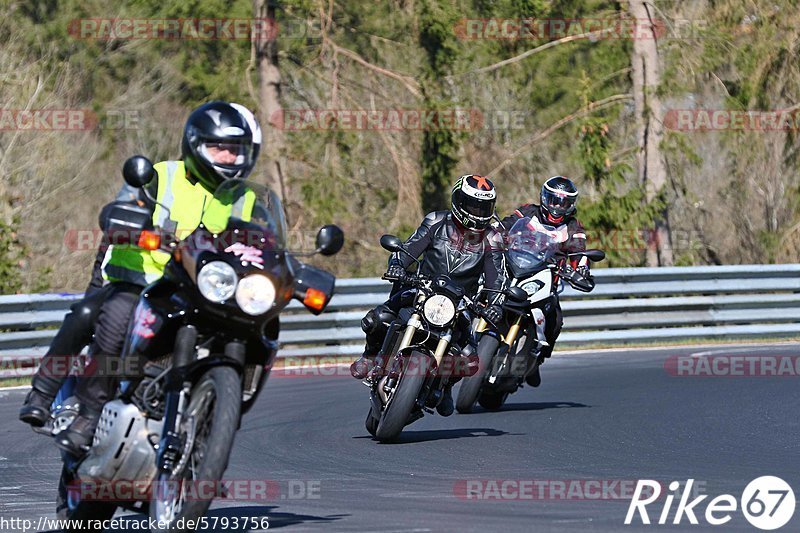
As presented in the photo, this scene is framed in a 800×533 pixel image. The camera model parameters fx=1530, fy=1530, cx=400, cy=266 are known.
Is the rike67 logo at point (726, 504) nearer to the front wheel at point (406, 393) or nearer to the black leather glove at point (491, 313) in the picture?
the front wheel at point (406, 393)

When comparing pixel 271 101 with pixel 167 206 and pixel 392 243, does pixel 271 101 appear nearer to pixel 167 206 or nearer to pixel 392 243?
pixel 392 243

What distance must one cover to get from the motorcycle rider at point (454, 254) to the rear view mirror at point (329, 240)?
176 inches

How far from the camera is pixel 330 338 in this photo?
56.6 feet

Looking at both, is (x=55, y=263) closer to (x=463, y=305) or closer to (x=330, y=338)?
(x=330, y=338)

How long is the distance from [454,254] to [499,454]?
191cm

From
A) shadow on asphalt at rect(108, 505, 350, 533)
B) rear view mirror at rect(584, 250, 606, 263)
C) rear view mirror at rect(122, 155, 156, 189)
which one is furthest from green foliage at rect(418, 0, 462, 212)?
rear view mirror at rect(122, 155, 156, 189)

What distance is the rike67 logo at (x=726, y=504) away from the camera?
7008 millimetres

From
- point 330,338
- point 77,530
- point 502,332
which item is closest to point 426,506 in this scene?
point 77,530

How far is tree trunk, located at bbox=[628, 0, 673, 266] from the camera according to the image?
25.8 m
